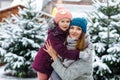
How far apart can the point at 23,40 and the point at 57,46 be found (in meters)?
6.88

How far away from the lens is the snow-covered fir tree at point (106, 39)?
8.18 m

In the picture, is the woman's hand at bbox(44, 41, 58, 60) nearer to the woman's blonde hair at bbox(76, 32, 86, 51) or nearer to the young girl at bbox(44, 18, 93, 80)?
the young girl at bbox(44, 18, 93, 80)

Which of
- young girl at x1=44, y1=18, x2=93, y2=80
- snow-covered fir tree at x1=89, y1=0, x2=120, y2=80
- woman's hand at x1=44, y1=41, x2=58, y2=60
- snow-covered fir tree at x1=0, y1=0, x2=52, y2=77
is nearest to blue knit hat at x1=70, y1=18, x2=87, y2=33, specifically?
young girl at x1=44, y1=18, x2=93, y2=80

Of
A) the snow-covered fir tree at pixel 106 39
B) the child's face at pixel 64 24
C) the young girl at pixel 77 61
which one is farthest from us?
the snow-covered fir tree at pixel 106 39

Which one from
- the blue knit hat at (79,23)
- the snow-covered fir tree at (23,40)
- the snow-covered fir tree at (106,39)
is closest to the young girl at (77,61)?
the blue knit hat at (79,23)

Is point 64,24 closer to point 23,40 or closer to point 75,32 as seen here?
point 75,32

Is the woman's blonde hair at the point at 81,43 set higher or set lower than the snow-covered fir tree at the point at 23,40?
higher

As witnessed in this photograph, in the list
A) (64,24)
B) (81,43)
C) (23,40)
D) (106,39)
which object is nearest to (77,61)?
(81,43)

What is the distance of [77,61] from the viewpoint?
3.88 m

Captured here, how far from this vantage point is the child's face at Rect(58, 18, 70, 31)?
13.1 feet

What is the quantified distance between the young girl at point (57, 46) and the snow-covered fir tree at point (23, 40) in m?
6.28

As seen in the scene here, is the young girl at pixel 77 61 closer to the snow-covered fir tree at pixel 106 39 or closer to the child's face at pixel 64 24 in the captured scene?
the child's face at pixel 64 24

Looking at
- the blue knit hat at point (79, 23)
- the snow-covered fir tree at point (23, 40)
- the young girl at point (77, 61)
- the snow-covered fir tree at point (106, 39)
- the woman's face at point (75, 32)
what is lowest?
the snow-covered fir tree at point (23, 40)

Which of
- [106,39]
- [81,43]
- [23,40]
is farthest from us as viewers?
[23,40]
